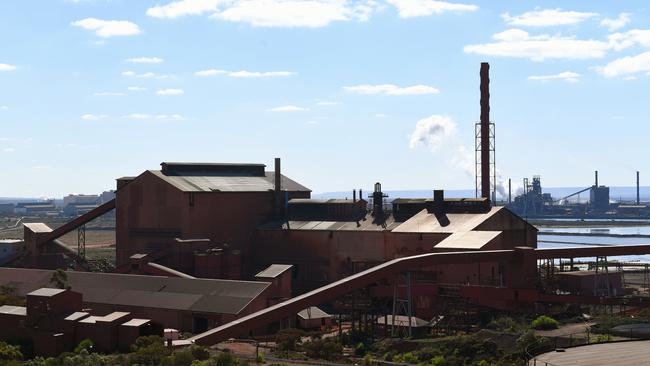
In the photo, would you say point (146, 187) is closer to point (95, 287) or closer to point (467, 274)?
point (95, 287)

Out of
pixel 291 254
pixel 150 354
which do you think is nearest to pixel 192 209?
pixel 291 254

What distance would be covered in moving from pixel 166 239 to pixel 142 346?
3366cm

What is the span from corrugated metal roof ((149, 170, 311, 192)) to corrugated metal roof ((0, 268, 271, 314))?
13858mm

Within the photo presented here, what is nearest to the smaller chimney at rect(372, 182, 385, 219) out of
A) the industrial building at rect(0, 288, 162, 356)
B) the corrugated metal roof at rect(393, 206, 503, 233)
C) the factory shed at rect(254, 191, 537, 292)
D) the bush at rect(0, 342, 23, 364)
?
the factory shed at rect(254, 191, 537, 292)

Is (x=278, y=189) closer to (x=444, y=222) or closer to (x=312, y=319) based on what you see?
(x=444, y=222)

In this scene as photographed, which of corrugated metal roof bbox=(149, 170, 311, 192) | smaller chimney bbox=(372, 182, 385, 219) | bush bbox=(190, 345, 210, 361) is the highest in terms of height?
corrugated metal roof bbox=(149, 170, 311, 192)

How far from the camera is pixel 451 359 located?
39.7 metres

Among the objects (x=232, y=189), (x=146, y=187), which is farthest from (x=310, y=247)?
(x=146, y=187)

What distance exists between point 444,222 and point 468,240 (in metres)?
7.34

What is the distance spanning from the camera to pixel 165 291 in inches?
2343

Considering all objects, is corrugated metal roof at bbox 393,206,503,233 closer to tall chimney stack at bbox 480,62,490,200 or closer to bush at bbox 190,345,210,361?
tall chimney stack at bbox 480,62,490,200

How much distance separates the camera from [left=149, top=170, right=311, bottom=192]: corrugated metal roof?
77688mm

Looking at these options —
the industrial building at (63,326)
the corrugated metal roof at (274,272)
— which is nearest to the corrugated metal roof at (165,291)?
the corrugated metal roof at (274,272)

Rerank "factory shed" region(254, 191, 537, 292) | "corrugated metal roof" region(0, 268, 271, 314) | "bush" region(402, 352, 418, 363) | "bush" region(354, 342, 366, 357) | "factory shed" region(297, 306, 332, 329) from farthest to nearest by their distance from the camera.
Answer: "factory shed" region(254, 191, 537, 292) < "factory shed" region(297, 306, 332, 329) < "corrugated metal roof" region(0, 268, 271, 314) < "bush" region(354, 342, 366, 357) < "bush" region(402, 352, 418, 363)
